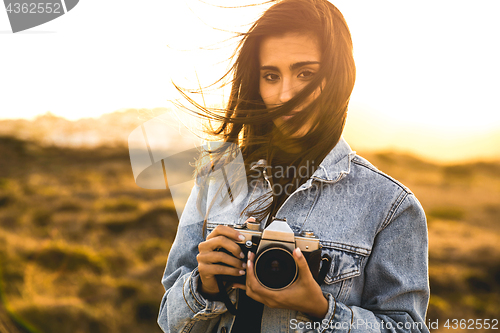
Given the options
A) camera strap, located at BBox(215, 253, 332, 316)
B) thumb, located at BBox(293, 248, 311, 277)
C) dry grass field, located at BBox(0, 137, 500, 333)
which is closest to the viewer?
thumb, located at BBox(293, 248, 311, 277)

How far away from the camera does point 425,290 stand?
2.59ft

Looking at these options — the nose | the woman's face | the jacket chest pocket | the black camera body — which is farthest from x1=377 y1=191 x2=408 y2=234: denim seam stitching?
the nose

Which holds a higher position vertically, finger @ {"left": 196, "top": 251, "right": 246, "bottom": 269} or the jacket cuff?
finger @ {"left": 196, "top": 251, "right": 246, "bottom": 269}

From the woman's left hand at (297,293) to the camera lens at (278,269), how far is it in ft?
0.04

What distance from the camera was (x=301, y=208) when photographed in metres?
0.88

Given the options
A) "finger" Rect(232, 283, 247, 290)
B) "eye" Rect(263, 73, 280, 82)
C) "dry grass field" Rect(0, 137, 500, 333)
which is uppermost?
"eye" Rect(263, 73, 280, 82)

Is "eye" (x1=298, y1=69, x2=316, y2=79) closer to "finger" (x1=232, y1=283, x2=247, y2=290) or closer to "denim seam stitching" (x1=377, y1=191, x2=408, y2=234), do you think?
"denim seam stitching" (x1=377, y1=191, x2=408, y2=234)

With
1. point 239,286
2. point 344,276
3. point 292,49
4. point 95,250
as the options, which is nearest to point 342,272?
point 344,276

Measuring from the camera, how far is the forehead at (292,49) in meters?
0.88

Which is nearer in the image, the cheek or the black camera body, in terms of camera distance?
the black camera body

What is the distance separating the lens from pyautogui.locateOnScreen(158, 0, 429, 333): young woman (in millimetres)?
758

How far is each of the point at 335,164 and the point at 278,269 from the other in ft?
1.27

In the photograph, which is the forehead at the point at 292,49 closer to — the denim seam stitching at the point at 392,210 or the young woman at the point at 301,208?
the young woman at the point at 301,208

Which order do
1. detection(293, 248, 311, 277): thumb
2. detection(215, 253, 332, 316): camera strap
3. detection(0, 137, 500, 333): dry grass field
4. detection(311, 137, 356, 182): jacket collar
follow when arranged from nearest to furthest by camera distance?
1. detection(293, 248, 311, 277): thumb
2. detection(215, 253, 332, 316): camera strap
3. detection(311, 137, 356, 182): jacket collar
4. detection(0, 137, 500, 333): dry grass field
